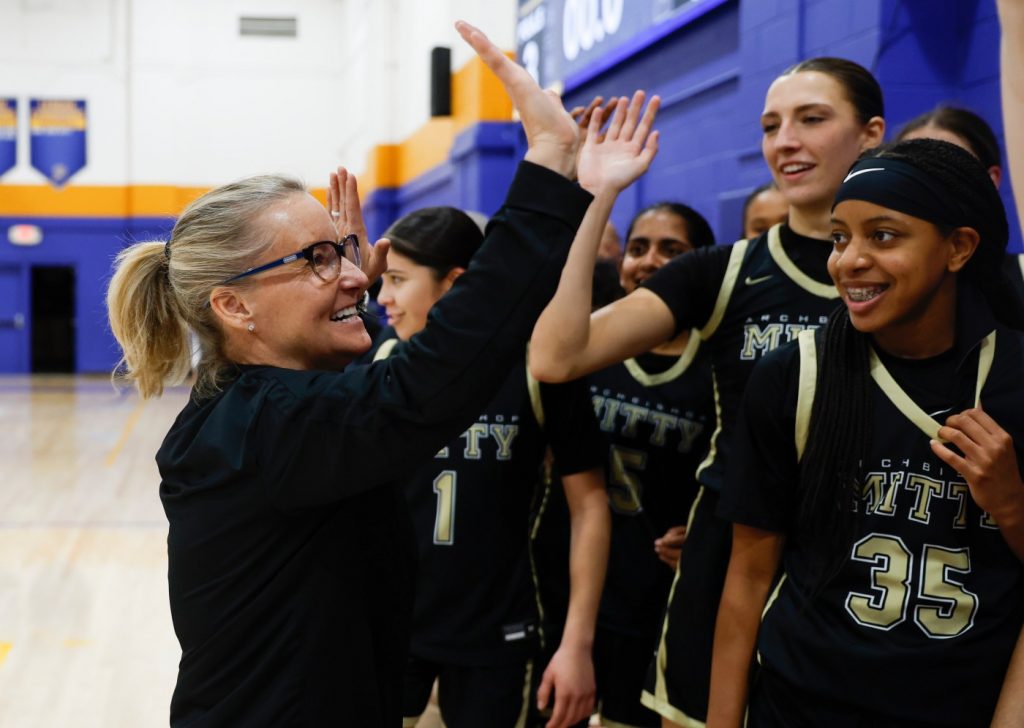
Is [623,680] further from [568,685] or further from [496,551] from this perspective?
[496,551]

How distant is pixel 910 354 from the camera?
1.60 meters

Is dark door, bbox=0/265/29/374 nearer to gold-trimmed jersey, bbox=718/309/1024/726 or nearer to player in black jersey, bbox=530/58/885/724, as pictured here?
player in black jersey, bbox=530/58/885/724

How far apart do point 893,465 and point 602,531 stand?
2.75ft

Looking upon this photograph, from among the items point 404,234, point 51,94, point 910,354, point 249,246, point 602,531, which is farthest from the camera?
point 51,94

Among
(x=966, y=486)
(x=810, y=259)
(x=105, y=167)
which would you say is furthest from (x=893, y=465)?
(x=105, y=167)

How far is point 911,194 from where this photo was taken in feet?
5.07

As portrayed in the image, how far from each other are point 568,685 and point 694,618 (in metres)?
0.29

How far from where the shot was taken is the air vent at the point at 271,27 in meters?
17.4

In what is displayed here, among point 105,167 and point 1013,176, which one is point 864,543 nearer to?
point 1013,176

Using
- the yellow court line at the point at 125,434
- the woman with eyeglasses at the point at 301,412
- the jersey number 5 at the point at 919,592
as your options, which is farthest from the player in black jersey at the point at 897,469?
the yellow court line at the point at 125,434

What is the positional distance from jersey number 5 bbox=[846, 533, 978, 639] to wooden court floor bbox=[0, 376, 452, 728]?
7.80ft

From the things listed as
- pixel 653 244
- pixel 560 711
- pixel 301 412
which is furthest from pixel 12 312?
pixel 301 412

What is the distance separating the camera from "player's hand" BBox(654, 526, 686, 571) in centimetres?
237

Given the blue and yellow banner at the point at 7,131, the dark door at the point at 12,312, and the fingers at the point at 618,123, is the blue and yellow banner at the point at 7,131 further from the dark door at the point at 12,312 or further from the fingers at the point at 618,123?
the fingers at the point at 618,123
